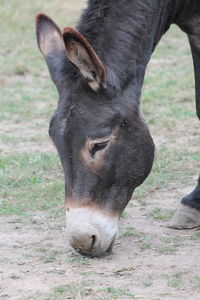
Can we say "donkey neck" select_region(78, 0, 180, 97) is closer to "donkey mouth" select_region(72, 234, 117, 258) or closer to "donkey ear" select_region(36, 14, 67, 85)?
"donkey ear" select_region(36, 14, 67, 85)

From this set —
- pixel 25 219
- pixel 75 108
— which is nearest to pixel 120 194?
pixel 75 108

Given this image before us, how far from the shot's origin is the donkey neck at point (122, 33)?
4.86 metres

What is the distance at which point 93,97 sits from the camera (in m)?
4.79

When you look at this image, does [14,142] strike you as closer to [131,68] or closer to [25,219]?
[25,219]

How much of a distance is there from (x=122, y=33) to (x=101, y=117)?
562 millimetres

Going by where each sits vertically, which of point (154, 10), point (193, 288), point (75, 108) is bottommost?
point (193, 288)

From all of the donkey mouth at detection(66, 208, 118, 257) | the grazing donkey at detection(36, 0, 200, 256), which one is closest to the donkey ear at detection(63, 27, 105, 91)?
the grazing donkey at detection(36, 0, 200, 256)

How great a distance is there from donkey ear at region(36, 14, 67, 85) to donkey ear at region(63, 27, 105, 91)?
0.81 feet

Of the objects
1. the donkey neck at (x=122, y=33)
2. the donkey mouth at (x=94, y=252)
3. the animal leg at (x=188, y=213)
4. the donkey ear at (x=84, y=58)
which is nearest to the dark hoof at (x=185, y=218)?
the animal leg at (x=188, y=213)

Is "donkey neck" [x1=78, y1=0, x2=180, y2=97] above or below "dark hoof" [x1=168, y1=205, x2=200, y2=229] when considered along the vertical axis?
above

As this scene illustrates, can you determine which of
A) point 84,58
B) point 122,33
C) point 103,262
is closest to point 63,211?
point 103,262

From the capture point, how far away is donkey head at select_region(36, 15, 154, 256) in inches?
185

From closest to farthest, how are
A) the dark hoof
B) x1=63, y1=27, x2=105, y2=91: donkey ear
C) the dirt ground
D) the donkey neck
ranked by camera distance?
1. x1=63, y1=27, x2=105, y2=91: donkey ear
2. the dirt ground
3. the donkey neck
4. the dark hoof

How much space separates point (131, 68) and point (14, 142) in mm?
3500
